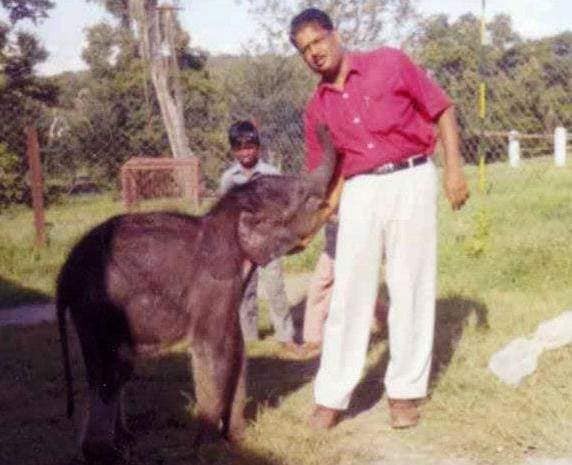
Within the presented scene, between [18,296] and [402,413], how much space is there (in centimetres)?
684

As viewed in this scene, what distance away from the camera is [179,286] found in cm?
504

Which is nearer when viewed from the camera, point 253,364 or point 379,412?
point 379,412

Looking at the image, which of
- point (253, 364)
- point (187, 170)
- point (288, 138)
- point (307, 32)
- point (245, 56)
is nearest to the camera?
point (307, 32)

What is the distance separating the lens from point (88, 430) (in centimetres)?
513

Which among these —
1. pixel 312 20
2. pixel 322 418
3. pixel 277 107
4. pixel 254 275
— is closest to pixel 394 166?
pixel 312 20

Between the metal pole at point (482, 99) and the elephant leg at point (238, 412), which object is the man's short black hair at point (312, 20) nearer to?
the elephant leg at point (238, 412)

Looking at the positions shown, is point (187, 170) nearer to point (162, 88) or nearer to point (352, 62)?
point (162, 88)

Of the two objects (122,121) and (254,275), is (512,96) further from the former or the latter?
(122,121)

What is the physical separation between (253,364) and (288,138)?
892 centimetres

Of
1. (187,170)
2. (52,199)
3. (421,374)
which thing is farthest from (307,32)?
(52,199)

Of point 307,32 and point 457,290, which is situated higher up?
point 307,32

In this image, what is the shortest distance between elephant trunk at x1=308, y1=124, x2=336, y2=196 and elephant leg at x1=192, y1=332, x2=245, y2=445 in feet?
2.95

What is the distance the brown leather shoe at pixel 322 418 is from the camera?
5.65m

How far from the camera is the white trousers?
5465 millimetres
